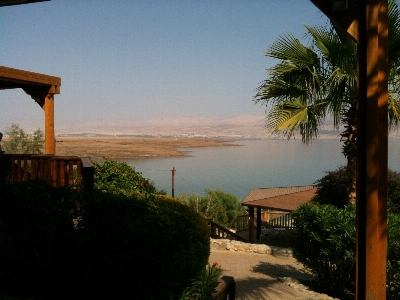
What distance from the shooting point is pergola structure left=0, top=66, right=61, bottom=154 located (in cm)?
796

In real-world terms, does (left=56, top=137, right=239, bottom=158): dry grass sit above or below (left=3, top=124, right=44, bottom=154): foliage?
below

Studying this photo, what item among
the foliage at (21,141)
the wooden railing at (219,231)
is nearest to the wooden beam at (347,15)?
the wooden railing at (219,231)

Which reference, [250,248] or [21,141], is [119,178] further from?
[21,141]

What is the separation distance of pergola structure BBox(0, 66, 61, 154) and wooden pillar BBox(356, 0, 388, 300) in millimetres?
6829

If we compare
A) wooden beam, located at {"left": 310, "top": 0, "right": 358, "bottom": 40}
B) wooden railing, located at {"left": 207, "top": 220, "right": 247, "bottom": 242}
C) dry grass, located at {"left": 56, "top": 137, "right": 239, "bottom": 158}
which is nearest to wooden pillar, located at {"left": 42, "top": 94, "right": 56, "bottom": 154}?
wooden beam, located at {"left": 310, "top": 0, "right": 358, "bottom": 40}

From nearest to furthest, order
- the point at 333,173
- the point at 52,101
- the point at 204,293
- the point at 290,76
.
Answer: the point at 204,293, the point at 52,101, the point at 290,76, the point at 333,173

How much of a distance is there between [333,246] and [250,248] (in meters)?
5.38

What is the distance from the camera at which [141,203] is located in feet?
13.4

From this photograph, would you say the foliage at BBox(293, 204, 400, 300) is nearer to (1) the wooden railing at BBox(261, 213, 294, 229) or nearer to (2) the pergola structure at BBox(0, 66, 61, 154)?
(2) the pergola structure at BBox(0, 66, 61, 154)

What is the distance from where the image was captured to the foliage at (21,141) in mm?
23688

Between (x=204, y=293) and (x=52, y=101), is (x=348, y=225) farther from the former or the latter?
(x=52, y=101)

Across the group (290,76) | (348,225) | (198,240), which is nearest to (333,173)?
(290,76)

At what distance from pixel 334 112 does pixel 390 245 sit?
4154 mm

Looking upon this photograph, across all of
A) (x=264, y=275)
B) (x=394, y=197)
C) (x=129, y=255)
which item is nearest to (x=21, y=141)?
(x=264, y=275)
